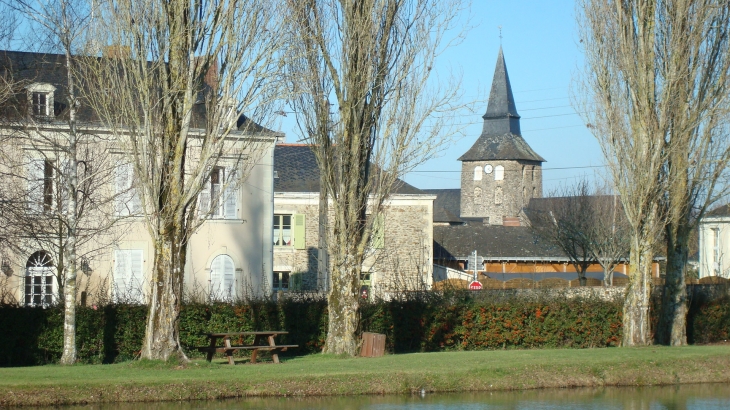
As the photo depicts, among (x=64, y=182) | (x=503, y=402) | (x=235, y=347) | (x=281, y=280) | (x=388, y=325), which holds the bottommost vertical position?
(x=503, y=402)

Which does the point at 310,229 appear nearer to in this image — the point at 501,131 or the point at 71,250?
the point at 71,250

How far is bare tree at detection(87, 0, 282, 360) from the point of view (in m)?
14.0

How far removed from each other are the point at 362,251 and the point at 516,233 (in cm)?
4667

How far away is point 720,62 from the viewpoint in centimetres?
1919

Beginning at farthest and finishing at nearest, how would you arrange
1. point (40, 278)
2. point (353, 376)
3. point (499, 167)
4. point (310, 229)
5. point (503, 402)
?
point (499, 167)
point (310, 229)
point (40, 278)
point (353, 376)
point (503, 402)

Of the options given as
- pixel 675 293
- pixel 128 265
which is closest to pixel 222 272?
pixel 128 265

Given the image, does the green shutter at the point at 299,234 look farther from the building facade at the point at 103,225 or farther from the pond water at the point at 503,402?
the pond water at the point at 503,402

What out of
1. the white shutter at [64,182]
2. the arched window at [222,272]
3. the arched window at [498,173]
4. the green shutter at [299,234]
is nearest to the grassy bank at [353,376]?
the white shutter at [64,182]

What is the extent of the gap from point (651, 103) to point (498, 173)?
8673 cm

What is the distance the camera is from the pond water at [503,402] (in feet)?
37.6

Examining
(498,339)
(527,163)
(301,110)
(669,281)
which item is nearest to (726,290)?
(669,281)

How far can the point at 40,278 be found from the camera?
2450 cm

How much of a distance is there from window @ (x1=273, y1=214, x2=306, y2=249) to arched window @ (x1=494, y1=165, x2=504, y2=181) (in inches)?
2683

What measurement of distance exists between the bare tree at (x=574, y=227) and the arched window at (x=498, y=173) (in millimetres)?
57583
